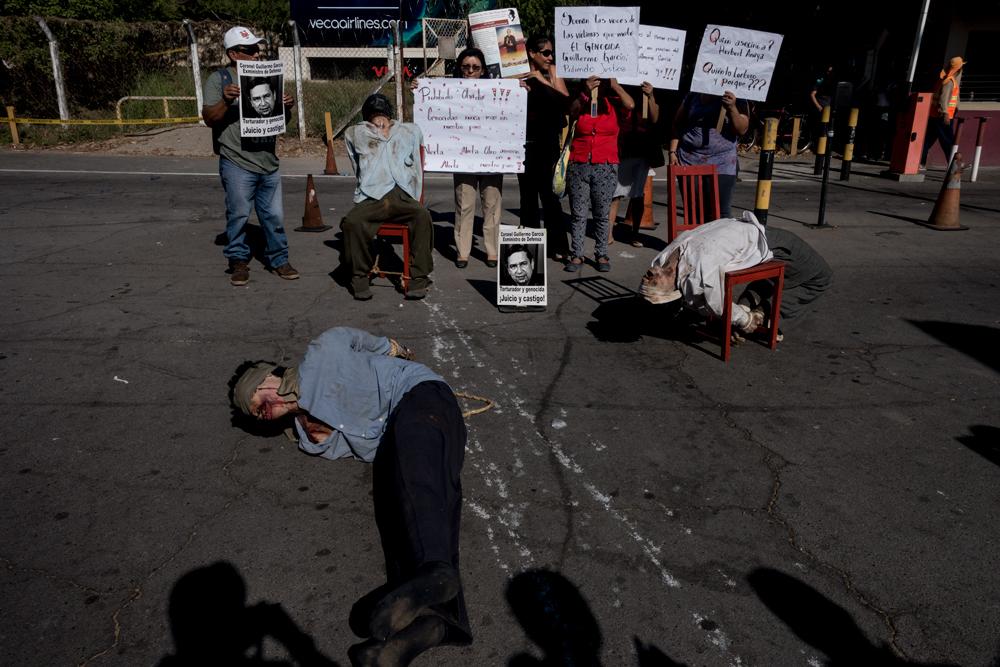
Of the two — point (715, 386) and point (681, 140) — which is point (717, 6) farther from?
point (715, 386)

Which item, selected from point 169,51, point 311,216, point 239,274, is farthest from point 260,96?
point 169,51

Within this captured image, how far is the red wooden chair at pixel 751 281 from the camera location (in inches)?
202

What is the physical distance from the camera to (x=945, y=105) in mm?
14484

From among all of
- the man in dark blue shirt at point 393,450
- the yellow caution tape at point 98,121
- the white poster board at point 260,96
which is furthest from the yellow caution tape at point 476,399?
the yellow caution tape at point 98,121

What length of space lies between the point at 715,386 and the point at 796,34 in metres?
20.4

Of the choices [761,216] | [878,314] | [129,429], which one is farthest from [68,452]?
[761,216]

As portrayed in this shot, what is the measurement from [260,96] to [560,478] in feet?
15.1

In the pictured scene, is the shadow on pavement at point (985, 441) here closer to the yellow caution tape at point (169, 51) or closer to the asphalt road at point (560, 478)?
the asphalt road at point (560, 478)

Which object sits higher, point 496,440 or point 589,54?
point 589,54

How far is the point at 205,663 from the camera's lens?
2.68 m

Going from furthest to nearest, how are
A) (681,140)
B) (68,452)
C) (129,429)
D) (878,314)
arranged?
(681,140) < (878,314) < (129,429) < (68,452)

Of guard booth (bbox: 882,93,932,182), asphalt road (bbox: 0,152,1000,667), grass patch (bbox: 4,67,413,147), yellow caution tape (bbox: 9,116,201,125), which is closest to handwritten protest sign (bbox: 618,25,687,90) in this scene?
asphalt road (bbox: 0,152,1000,667)

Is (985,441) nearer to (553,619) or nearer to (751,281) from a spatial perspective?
(751,281)

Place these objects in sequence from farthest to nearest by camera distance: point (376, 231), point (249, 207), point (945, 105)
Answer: point (945, 105), point (249, 207), point (376, 231)
